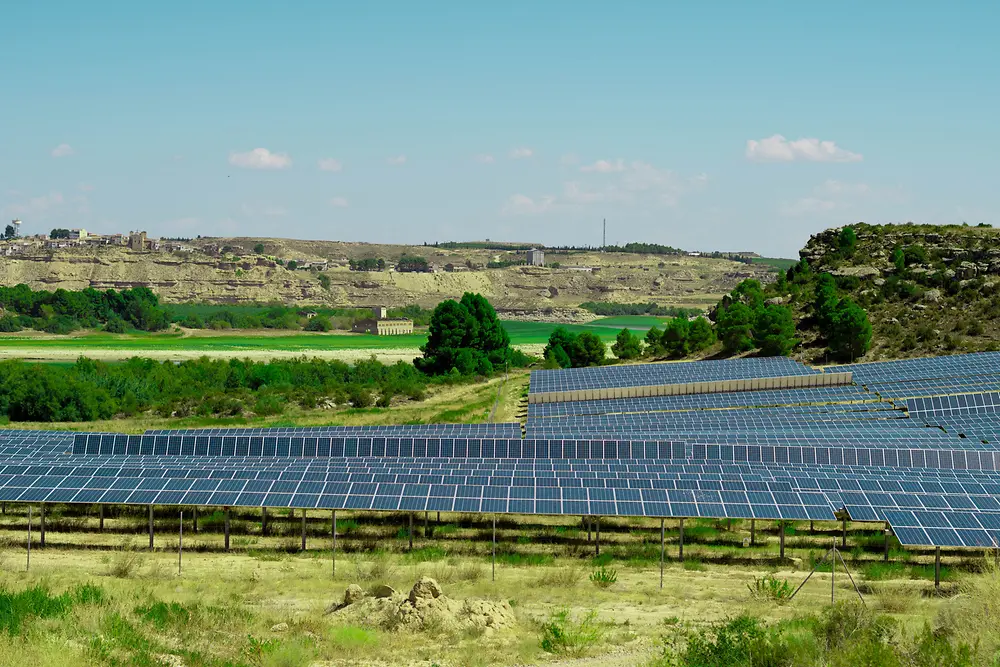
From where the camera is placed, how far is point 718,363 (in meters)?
68.3

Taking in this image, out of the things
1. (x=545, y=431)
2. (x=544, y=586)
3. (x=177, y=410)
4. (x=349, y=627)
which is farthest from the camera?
(x=177, y=410)

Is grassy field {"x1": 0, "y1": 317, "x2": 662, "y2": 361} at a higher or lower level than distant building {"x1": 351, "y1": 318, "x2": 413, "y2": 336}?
lower

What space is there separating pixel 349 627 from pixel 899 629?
11153 mm

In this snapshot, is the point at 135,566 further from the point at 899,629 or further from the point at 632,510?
the point at 899,629

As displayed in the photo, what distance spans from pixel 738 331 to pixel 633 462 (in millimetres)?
48558

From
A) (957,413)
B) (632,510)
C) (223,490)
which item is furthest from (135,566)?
(957,413)

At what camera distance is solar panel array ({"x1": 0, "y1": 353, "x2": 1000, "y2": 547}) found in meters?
28.4

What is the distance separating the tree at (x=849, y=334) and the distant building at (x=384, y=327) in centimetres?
11506

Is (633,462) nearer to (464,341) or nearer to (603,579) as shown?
(603,579)

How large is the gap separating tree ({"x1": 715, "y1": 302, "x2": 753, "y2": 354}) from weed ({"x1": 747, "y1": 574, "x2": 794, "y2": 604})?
58132 mm

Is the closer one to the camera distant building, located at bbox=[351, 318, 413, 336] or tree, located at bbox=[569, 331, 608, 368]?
tree, located at bbox=[569, 331, 608, 368]

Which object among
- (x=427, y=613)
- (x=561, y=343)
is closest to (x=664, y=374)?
(x=561, y=343)

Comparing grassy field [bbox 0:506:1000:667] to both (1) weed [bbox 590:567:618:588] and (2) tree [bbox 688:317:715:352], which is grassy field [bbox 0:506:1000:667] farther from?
(2) tree [bbox 688:317:715:352]

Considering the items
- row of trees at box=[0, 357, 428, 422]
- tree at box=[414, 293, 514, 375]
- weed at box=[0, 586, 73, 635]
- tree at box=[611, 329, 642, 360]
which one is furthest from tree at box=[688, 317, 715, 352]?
weed at box=[0, 586, 73, 635]
